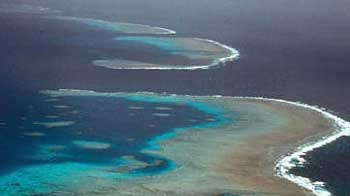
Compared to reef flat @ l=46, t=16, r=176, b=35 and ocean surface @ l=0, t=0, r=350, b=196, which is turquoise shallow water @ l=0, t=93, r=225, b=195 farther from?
reef flat @ l=46, t=16, r=176, b=35

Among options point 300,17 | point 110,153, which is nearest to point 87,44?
point 110,153

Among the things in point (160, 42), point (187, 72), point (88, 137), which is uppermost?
point (160, 42)

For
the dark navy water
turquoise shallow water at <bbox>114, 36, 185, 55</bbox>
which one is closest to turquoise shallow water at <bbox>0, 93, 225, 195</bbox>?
the dark navy water

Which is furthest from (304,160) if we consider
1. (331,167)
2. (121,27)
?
(121,27)

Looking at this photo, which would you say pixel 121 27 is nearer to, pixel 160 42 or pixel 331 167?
pixel 160 42

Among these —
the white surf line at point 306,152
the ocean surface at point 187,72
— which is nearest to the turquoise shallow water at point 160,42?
the ocean surface at point 187,72
